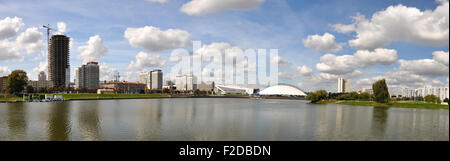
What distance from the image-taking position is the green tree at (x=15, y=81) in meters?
66.9

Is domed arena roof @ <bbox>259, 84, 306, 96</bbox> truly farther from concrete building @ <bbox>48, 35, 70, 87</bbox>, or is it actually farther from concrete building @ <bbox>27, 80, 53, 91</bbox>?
concrete building @ <bbox>27, 80, 53, 91</bbox>

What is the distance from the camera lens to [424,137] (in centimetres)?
2012

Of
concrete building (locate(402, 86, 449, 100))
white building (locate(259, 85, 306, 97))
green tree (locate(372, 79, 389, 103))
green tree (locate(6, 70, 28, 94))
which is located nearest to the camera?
green tree (locate(6, 70, 28, 94))

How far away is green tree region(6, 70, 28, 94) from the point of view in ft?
219

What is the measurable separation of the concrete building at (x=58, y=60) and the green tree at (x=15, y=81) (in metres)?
118

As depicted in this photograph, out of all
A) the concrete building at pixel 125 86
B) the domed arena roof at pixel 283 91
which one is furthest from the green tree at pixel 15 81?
the domed arena roof at pixel 283 91

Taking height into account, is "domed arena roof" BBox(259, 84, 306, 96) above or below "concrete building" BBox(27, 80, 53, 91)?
below

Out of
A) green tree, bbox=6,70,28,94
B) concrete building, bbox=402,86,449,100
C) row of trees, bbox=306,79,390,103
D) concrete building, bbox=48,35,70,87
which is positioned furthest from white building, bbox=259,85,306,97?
concrete building, bbox=48,35,70,87

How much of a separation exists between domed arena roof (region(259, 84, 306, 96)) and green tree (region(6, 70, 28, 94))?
14202cm

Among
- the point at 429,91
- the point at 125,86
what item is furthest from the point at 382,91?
the point at 125,86

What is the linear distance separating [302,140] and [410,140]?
8469mm

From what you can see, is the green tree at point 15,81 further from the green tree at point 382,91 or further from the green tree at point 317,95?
the green tree at point 382,91
